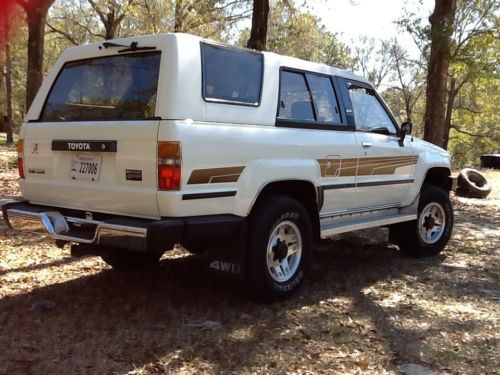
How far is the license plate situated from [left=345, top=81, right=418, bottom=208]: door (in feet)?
8.44

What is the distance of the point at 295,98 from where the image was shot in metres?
4.93

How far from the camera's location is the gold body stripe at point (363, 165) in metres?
5.10

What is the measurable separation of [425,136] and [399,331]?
32.1ft

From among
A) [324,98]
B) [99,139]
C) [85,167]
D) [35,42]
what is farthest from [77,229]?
[35,42]

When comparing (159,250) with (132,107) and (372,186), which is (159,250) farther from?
(372,186)

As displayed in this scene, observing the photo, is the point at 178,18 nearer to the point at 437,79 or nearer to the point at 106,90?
the point at 437,79

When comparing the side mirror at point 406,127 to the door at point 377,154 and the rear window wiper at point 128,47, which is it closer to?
the door at point 377,154

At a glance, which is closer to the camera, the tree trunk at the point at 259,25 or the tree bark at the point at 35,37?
the tree trunk at the point at 259,25

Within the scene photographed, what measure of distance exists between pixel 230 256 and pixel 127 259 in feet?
5.10

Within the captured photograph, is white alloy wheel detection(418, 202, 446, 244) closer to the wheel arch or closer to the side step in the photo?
the side step

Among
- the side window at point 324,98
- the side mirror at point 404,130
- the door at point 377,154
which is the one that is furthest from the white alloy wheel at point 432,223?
the side window at point 324,98

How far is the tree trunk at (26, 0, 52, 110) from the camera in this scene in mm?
14212

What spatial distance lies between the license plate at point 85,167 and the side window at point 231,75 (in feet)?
3.23

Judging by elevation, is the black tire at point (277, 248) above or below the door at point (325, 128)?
below
